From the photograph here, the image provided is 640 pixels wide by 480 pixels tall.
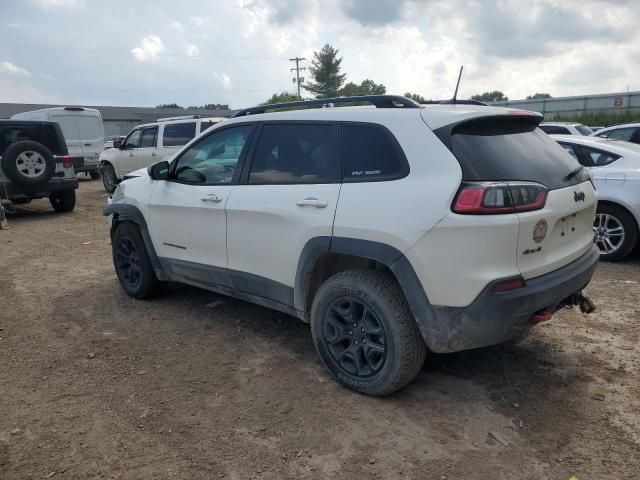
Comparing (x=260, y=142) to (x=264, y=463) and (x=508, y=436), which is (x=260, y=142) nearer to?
(x=264, y=463)

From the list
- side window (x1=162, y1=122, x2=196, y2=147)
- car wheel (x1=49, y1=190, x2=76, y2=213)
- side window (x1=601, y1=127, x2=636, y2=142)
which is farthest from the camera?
side window (x1=162, y1=122, x2=196, y2=147)

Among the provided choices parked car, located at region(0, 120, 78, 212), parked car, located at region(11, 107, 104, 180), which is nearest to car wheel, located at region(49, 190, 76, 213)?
parked car, located at region(0, 120, 78, 212)

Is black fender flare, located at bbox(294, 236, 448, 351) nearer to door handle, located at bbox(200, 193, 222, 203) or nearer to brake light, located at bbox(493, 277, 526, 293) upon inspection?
brake light, located at bbox(493, 277, 526, 293)

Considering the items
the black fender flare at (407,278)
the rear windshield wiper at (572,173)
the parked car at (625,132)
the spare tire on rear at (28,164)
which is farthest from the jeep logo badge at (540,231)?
the spare tire on rear at (28,164)

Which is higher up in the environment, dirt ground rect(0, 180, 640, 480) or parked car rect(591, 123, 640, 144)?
parked car rect(591, 123, 640, 144)

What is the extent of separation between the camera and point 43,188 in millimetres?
9922

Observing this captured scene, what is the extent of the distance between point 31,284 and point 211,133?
3.23m

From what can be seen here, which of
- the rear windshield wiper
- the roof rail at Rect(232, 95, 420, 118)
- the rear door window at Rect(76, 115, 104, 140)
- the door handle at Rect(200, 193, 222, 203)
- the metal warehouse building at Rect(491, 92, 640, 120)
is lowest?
the door handle at Rect(200, 193, 222, 203)

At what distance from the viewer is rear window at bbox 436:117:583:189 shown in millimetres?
2779

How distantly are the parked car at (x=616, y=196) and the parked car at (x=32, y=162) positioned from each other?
365 inches

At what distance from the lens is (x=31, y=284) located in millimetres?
5875

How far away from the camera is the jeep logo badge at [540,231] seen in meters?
2.75

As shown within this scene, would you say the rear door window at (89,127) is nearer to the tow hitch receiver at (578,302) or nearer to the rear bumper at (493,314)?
the rear bumper at (493,314)

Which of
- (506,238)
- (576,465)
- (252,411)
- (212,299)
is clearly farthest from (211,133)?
(576,465)
